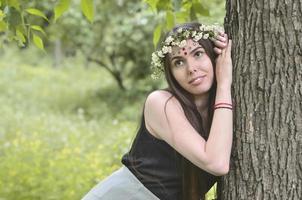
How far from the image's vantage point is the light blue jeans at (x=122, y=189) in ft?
9.17

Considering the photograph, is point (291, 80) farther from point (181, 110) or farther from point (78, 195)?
point (78, 195)

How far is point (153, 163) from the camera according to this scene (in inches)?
108

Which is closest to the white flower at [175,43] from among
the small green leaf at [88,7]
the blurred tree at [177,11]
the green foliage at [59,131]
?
the small green leaf at [88,7]

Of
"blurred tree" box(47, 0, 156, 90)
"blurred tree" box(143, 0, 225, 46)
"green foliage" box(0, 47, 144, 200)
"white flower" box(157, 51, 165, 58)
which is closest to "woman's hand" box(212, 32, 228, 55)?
"white flower" box(157, 51, 165, 58)

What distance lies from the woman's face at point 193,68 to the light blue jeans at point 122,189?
20.4 inches

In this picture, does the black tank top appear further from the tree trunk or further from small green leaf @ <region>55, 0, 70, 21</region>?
small green leaf @ <region>55, 0, 70, 21</region>

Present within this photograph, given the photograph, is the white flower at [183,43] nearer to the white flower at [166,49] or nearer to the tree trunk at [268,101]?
the white flower at [166,49]

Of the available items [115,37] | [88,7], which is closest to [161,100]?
[88,7]

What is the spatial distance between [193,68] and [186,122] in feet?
0.80

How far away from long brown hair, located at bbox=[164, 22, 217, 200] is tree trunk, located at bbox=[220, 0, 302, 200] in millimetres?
131

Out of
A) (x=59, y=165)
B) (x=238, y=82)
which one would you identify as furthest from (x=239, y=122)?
(x=59, y=165)

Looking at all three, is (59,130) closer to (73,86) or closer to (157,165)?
(157,165)

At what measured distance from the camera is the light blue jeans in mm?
2795

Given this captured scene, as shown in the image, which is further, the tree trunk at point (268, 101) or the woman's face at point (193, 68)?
the woman's face at point (193, 68)
